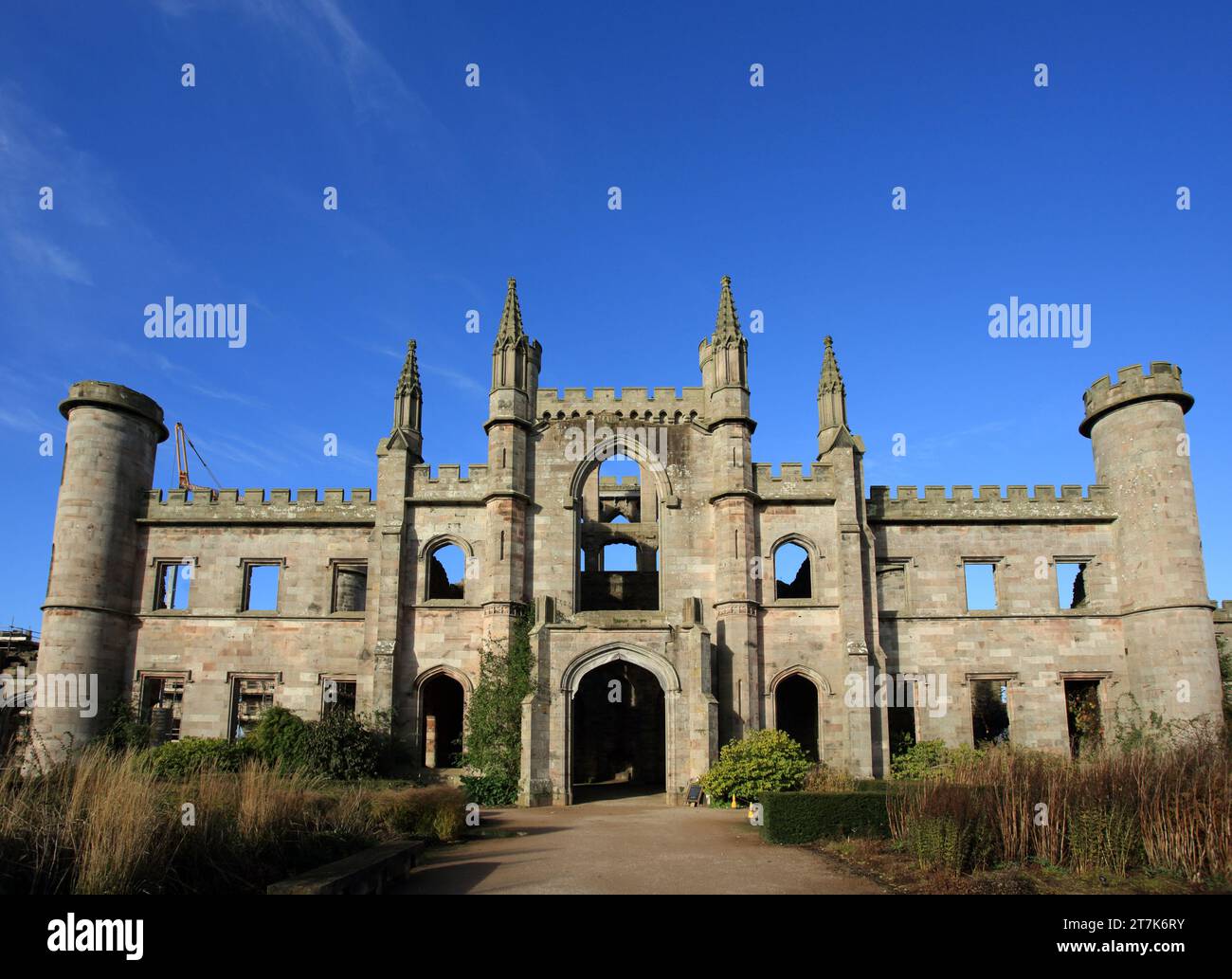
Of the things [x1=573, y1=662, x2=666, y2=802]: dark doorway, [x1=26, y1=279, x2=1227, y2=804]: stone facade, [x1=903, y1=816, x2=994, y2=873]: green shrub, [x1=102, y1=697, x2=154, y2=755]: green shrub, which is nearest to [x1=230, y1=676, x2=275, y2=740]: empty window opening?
[x1=26, y1=279, x2=1227, y2=804]: stone facade

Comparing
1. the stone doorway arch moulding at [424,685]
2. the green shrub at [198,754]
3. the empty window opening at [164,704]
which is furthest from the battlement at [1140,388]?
the empty window opening at [164,704]

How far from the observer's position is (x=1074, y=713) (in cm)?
2972

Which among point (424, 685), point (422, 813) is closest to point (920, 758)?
point (424, 685)

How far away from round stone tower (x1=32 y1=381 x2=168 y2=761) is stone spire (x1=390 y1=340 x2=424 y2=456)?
8.15m

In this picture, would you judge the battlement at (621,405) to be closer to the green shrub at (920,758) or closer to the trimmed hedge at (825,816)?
the green shrub at (920,758)

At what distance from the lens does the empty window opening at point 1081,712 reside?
2830 centimetres

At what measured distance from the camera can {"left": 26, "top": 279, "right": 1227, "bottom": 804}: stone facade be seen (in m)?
27.7

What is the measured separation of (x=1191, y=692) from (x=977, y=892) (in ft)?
64.3

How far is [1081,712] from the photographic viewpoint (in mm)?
28734

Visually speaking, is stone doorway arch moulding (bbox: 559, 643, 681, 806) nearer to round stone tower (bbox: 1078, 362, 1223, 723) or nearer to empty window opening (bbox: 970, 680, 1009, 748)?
empty window opening (bbox: 970, 680, 1009, 748)
